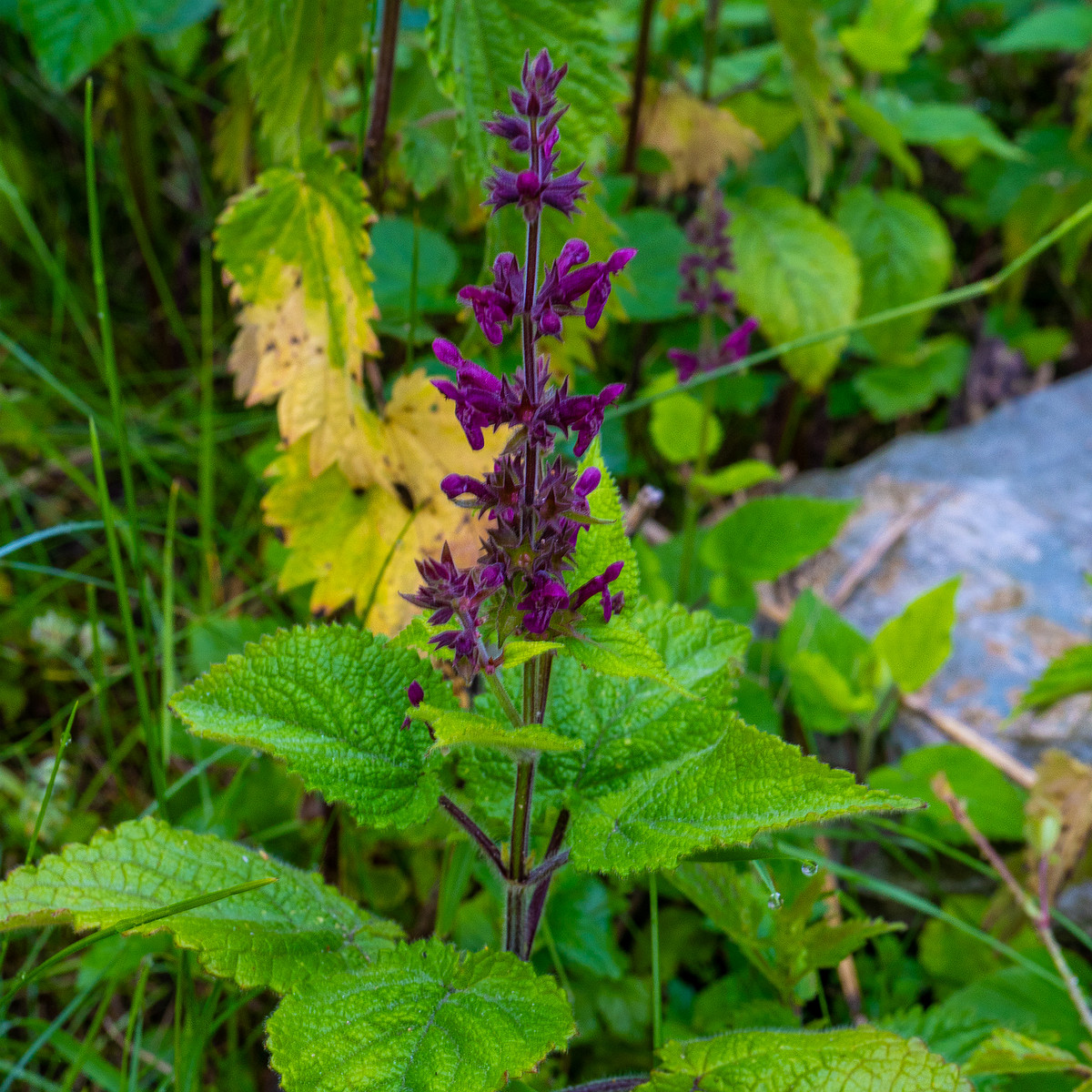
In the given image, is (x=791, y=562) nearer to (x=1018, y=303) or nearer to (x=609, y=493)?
(x=609, y=493)

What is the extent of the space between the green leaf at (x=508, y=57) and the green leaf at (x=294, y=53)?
259 mm

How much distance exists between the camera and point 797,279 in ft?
8.11

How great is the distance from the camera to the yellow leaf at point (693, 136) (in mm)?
2459

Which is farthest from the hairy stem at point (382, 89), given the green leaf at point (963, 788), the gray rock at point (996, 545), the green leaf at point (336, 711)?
the gray rock at point (996, 545)

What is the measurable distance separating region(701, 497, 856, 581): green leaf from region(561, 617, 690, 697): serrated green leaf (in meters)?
1.17

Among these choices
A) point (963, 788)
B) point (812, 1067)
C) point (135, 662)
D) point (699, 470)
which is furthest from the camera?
point (699, 470)

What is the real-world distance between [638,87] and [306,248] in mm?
1159

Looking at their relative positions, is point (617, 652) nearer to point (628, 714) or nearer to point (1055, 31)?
point (628, 714)

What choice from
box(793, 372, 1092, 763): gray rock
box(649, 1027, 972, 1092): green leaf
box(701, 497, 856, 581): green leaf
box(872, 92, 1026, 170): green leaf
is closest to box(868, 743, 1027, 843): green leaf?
box(793, 372, 1092, 763): gray rock

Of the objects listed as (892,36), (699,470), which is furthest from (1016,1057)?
(892,36)

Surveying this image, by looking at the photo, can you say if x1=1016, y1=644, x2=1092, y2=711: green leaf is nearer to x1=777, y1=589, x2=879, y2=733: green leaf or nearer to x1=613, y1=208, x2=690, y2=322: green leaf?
x1=777, y1=589, x2=879, y2=733: green leaf

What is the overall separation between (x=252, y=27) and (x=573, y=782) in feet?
4.00

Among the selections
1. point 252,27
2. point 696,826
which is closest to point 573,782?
point 696,826

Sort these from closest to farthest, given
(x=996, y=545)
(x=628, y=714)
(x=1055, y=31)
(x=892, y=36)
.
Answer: (x=628, y=714) → (x=996, y=545) → (x=892, y=36) → (x=1055, y=31)
